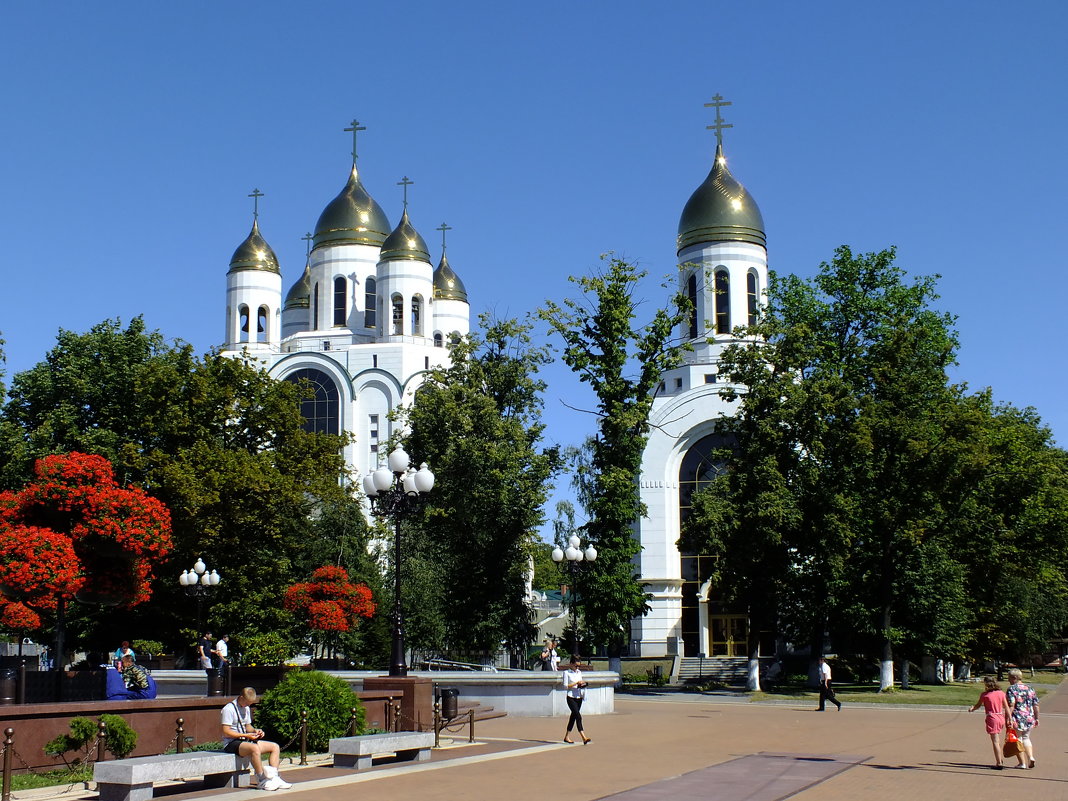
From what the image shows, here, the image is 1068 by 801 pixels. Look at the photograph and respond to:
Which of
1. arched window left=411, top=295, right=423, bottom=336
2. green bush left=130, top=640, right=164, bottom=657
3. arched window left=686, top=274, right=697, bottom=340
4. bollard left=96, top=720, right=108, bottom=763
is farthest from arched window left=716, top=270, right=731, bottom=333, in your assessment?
bollard left=96, top=720, right=108, bottom=763

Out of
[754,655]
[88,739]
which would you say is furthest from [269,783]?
[754,655]

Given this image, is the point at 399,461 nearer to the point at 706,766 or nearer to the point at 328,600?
the point at 706,766

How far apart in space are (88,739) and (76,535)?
6.61 metres

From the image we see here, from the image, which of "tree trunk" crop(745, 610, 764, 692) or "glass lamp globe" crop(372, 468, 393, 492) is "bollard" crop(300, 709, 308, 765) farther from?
"tree trunk" crop(745, 610, 764, 692)

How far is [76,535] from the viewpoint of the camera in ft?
65.8

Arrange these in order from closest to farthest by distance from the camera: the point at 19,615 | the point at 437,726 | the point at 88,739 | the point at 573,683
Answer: the point at 88,739, the point at 437,726, the point at 573,683, the point at 19,615

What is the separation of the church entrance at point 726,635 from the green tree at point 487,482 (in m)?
10.2

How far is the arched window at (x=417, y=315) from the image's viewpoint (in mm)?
63594

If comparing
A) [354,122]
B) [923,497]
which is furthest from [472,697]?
[354,122]

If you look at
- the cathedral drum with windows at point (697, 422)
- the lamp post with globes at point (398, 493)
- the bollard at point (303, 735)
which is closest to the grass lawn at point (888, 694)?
the cathedral drum with windows at point (697, 422)

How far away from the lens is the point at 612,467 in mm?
33281

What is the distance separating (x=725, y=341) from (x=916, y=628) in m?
15.4

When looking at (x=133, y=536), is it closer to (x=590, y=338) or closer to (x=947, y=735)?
(x=947, y=735)

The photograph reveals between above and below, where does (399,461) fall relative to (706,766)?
above
